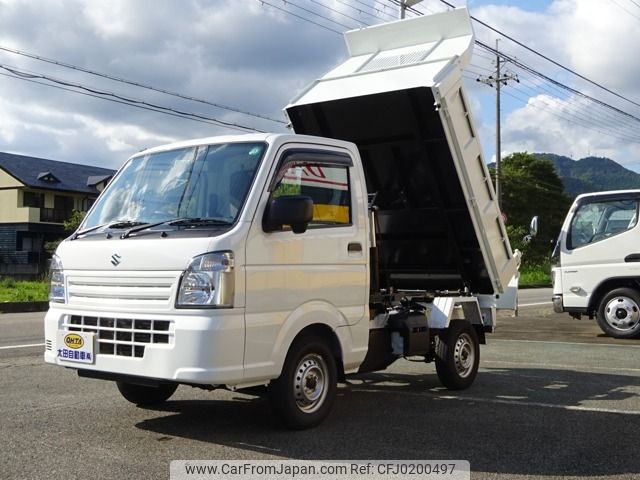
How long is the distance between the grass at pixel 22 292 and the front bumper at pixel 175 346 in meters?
16.6

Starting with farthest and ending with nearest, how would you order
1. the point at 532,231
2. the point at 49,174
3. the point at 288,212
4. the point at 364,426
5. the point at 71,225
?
the point at 49,174
the point at 71,225
the point at 532,231
the point at 364,426
the point at 288,212

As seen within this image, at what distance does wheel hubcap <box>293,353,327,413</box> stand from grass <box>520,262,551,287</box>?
33685mm

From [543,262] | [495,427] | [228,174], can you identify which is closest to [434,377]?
[495,427]

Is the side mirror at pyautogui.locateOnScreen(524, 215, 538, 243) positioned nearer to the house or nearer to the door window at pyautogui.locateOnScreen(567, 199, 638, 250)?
the door window at pyautogui.locateOnScreen(567, 199, 638, 250)

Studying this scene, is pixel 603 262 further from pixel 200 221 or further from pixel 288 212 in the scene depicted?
pixel 200 221

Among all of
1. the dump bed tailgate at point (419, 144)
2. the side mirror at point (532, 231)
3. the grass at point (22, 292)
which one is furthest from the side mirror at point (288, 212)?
the grass at point (22, 292)

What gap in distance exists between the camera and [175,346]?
15.5 ft

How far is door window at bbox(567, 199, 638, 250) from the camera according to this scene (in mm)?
12312

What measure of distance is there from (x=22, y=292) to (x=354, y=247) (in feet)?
63.7

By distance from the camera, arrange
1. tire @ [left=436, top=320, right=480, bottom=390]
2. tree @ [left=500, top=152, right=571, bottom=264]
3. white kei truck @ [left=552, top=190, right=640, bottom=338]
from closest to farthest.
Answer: tire @ [left=436, top=320, right=480, bottom=390], white kei truck @ [left=552, top=190, right=640, bottom=338], tree @ [left=500, top=152, right=571, bottom=264]

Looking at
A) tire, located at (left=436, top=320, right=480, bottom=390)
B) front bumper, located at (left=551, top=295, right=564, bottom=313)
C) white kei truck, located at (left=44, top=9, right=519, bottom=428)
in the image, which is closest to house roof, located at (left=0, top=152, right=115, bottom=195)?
front bumper, located at (left=551, top=295, right=564, bottom=313)

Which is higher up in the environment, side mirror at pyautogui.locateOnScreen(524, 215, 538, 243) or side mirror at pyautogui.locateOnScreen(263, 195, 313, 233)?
side mirror at pyautogui.locateOnScreen(524, 215, 538, 243)

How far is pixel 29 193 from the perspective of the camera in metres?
47.1

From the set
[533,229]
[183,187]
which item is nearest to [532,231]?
[533,229]
